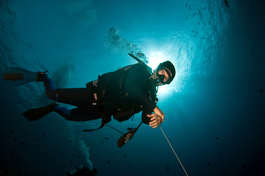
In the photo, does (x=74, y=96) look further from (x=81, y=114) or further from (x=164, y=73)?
(x=164, y=73)

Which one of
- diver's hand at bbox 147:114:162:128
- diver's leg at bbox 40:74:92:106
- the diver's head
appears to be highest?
diver's leg at bbox 40:74:92:106

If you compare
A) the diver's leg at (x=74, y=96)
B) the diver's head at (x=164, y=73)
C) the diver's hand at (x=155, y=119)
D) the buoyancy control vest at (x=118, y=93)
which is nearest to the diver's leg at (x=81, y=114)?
the diver's leg at (x=74, y=96)

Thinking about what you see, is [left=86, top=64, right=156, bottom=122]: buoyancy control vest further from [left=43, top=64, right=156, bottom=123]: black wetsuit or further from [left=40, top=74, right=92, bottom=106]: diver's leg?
[left=40, top=74, right=92, bottom=106]: diver's leg

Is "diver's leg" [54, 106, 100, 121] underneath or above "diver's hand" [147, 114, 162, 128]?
above

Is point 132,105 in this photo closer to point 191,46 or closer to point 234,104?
point 191,46

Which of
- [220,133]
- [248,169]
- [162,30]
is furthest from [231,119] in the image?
[248,169]

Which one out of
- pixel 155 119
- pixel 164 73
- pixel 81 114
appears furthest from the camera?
pixel 81 114

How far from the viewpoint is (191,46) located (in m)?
11.2

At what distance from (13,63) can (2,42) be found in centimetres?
287

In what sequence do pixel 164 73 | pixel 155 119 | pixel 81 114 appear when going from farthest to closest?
pixel 81 114 < pixel 164 73 < pixel 155 119

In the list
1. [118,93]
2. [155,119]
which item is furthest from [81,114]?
[155,119]

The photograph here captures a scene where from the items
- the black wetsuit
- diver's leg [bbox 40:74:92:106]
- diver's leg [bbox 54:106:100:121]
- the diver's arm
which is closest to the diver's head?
the black wetsuit

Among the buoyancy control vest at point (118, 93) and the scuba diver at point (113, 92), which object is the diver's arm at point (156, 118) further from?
the buoyancy control vest at point (118, 93)

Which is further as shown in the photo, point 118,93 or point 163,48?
point 163,48
